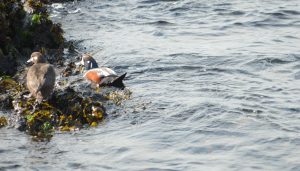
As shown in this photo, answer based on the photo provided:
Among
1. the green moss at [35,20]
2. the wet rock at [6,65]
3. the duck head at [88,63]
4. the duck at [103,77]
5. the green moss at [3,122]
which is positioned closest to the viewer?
the green moss at [3,122]

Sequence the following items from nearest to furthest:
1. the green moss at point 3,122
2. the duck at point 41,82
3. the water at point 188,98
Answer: the water at point 188,98
the green moss at point 3,122
the duck at point 41,82

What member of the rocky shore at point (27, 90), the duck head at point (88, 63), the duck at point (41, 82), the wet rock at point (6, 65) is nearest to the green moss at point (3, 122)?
the rocky shore at point (27, 90)

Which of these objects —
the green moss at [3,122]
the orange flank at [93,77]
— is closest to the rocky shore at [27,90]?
the green moss at [3,122]

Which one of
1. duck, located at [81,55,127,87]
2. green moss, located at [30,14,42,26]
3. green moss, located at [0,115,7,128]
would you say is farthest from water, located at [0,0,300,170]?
green moss, located at [30,14,42,26]

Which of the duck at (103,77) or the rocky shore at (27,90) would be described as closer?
the rocky shore at (27,90)

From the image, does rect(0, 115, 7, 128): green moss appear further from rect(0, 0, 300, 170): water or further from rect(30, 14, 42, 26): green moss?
rect(30, 14, 42, 26): green moss

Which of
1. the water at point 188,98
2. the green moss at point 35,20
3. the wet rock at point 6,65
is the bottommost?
the water at point 188,98

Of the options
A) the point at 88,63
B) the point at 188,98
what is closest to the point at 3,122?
the point at 88,63

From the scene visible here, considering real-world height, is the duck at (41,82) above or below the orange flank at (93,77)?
above

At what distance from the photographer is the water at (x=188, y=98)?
4598 mm

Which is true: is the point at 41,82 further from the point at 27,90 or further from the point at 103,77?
the point at 103,77

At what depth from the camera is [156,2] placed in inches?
695

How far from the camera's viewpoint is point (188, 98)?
22.5 ft

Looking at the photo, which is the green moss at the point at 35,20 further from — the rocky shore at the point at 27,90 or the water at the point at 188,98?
the water at the point at 188,98
